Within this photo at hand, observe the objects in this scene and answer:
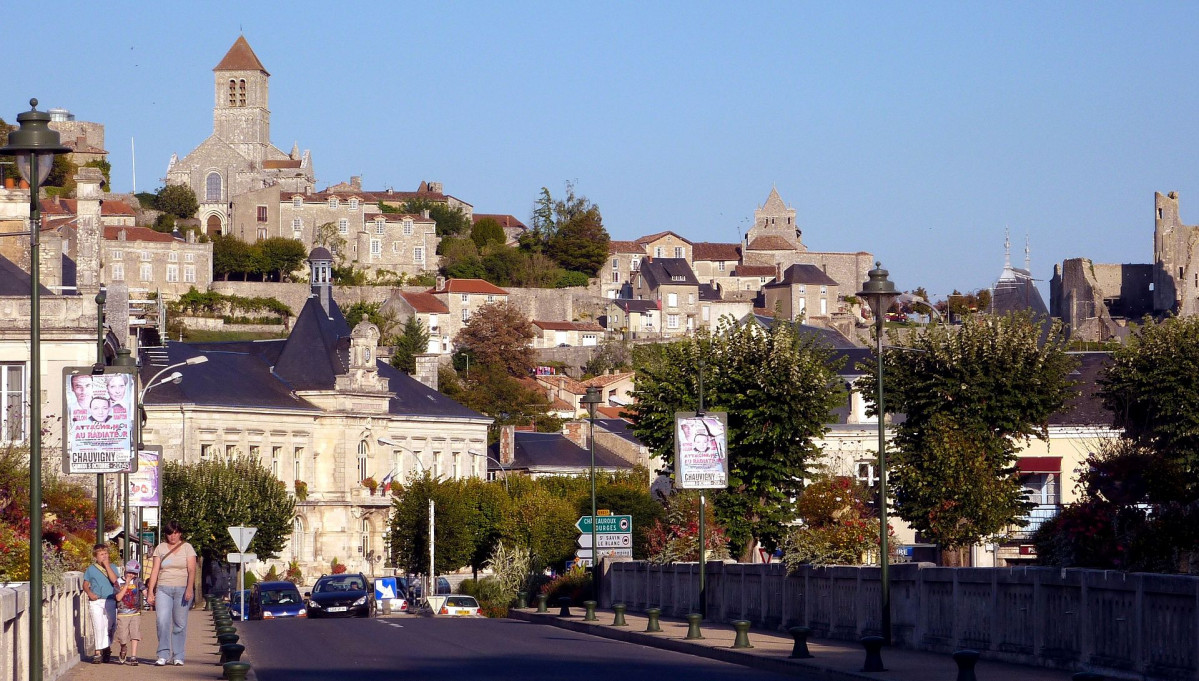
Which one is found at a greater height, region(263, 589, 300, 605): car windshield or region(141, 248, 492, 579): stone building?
region(141, 248, 492, 579): stone building

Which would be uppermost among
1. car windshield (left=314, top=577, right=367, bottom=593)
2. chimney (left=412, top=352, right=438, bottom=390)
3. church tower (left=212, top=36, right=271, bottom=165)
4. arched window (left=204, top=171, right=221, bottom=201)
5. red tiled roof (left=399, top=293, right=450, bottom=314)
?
church tower (left=212, top=36, right=271, bottom=165)

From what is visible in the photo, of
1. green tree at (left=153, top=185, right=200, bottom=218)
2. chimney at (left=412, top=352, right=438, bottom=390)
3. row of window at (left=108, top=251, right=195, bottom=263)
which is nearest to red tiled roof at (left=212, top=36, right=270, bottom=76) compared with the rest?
green tree at (left=153, top=185, right=200, bottom=218)

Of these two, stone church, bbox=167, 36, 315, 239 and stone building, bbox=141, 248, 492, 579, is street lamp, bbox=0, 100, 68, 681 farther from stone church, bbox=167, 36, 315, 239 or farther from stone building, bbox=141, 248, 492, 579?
stone church, bbox=167, 36, 315, 239

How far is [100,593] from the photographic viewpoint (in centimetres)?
1986

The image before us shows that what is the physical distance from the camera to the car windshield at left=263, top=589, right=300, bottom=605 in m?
44.8

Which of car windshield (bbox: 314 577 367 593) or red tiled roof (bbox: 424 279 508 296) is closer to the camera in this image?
car windshield (bbox: 314 577 367 593)

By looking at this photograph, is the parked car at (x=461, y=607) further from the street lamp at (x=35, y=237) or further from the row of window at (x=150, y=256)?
the row of window at (x=150, y=256)

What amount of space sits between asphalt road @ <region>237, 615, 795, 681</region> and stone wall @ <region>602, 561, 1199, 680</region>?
8.96 ft

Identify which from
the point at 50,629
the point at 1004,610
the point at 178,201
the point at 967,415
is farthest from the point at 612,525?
the point at 178,201

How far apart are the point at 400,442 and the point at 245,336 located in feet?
183

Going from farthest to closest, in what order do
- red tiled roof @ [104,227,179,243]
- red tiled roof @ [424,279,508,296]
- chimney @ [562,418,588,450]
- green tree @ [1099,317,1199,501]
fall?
1. red tiled roof @ [424,279,508,296]
2. red tiled roof @ [104,227,179,243]
3. chimney @ [562,418,588,450]
4. green tree @ [1099,317,1199,501]

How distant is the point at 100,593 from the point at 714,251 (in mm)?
162544

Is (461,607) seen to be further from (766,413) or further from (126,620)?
(126,620)

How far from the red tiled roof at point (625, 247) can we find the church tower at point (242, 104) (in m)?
35.4
